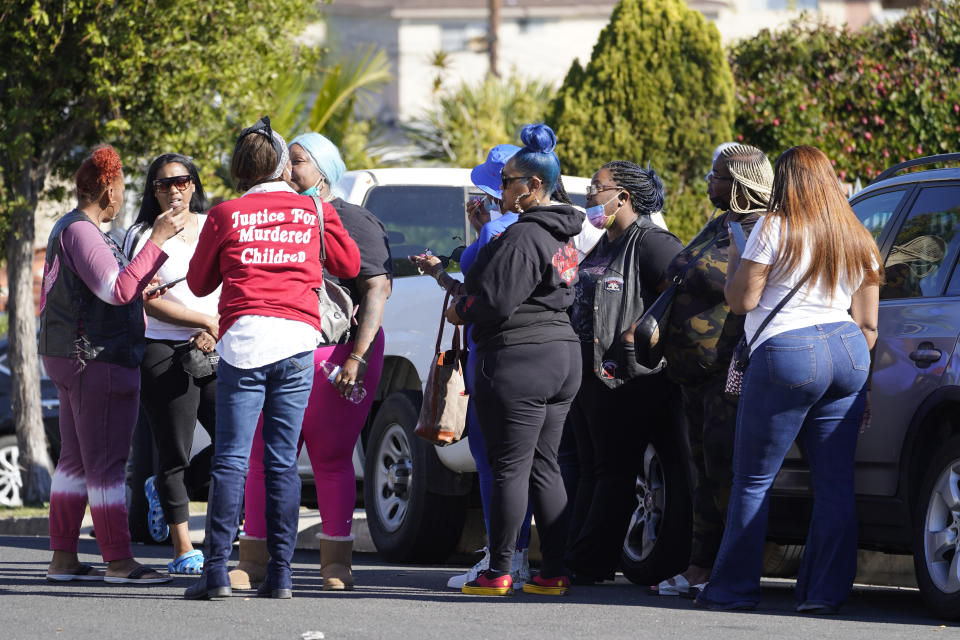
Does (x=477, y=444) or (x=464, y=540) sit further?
(x=464, y=540)

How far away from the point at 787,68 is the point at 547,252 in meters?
11.6

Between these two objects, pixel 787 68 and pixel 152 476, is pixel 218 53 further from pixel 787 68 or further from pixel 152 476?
pixel 787 68

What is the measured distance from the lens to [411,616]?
5492 millimetres

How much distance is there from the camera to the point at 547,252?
232 inches

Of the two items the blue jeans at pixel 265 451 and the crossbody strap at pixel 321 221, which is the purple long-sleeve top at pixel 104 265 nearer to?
the blue jeans at pixel 265 451

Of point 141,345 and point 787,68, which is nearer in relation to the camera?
point 141,345

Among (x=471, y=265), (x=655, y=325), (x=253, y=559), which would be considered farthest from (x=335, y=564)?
(x=655, y=325)

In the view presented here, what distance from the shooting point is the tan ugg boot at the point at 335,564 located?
6207 millimetres

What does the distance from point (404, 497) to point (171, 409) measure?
165 centimetres

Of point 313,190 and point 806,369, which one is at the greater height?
point 313,190

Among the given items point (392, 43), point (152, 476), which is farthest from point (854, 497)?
point (392, 43)

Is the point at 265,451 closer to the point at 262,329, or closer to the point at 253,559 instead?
the point at 262,329

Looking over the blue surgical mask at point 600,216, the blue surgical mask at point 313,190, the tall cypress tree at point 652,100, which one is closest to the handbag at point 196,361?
the blue surgical mask at point 313,190

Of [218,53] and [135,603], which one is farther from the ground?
[218,53]
